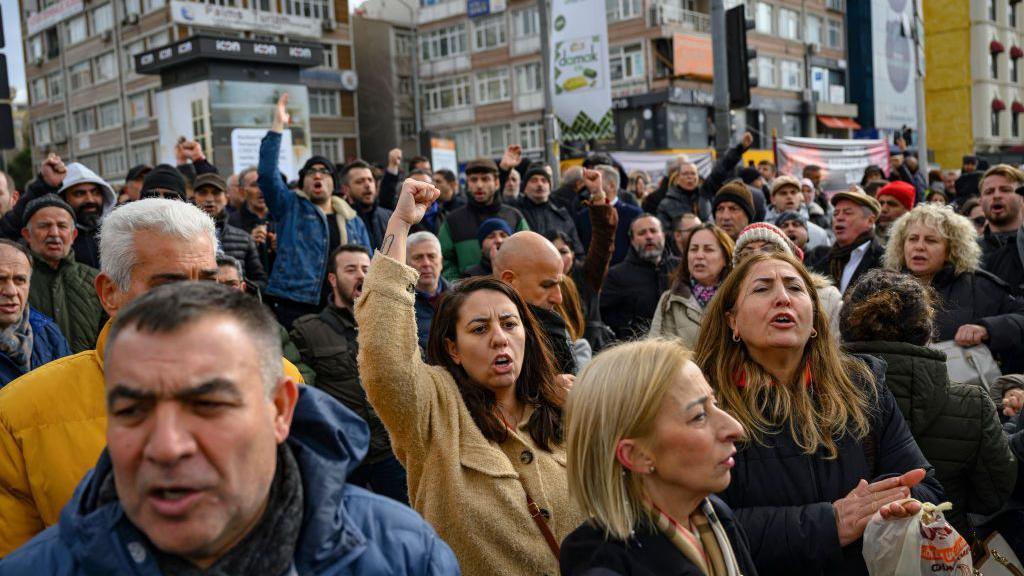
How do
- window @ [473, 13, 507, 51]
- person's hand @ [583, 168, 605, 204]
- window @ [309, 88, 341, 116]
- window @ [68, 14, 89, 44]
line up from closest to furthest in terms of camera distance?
person's hand @ [583, 168, 605, 204] < window @ [473, 13, 507, 51] < window @ [309, 88, 341, 116] < window @ [68, 14, 89, 44]

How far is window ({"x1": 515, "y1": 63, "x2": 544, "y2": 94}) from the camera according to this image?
48500 mm

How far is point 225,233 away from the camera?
727cm

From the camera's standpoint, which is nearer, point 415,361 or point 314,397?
point 314,397

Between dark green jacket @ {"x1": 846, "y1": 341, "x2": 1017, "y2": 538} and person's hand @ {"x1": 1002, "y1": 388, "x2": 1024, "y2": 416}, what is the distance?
706 mm

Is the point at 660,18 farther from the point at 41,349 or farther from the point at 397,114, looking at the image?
the point at 41,349

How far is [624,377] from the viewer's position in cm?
239

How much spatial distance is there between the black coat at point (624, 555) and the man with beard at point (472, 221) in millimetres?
5809

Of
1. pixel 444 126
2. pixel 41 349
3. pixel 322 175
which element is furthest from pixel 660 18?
pixel 41 349

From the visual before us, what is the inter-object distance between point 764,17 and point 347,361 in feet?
159

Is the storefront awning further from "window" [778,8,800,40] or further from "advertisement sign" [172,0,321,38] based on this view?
"advertisement sign" [172,0,321,38]

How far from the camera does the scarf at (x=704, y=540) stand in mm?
2307

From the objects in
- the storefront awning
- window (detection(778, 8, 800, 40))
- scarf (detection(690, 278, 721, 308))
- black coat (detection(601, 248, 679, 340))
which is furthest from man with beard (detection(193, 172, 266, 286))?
window (detection(778, 8, 800, 40))

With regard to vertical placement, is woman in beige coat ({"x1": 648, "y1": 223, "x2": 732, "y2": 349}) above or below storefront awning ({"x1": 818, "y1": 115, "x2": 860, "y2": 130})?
below

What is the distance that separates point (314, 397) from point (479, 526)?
1.16m
